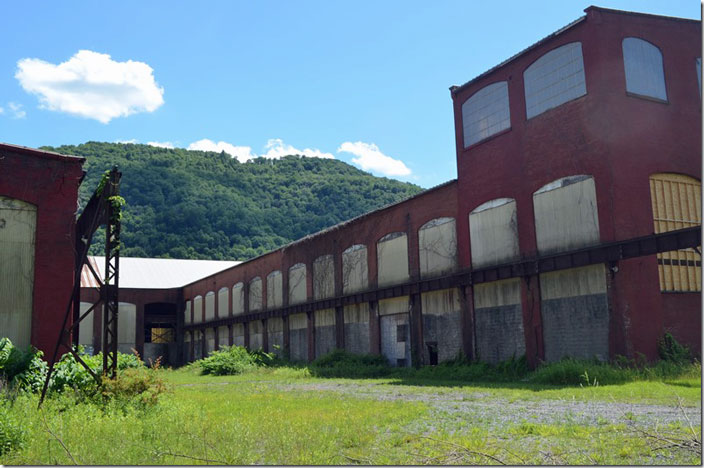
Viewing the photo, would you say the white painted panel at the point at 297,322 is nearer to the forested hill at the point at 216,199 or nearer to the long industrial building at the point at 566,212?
the long industrial building at the point at 566,212

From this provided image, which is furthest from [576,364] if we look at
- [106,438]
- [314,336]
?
[314,336]

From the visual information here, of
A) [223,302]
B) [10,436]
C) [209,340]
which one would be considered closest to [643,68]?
[10,436]

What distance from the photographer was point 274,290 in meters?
37.3

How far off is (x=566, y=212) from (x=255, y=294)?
24.8 metres

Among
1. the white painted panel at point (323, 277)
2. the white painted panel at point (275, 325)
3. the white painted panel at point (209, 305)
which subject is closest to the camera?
the white painted panel at point (323, 277)

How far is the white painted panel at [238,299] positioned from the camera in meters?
41.8

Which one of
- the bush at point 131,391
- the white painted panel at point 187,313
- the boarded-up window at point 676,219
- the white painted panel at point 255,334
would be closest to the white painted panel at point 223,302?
the white painted panel at point 255,334

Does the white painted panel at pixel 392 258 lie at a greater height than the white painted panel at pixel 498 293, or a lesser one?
greater

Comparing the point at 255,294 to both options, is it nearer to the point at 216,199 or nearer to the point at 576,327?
the point at 576,327

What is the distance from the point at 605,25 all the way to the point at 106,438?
680 inches

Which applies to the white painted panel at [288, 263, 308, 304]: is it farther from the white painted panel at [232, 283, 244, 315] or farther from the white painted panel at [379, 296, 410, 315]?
the white painted panel at [232, 283, 244, 315]

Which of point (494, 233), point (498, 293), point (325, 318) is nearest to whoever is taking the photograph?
point (498, 293)

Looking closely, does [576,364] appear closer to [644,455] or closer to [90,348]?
[644,455]

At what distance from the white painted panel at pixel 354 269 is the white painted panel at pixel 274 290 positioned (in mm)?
7336
